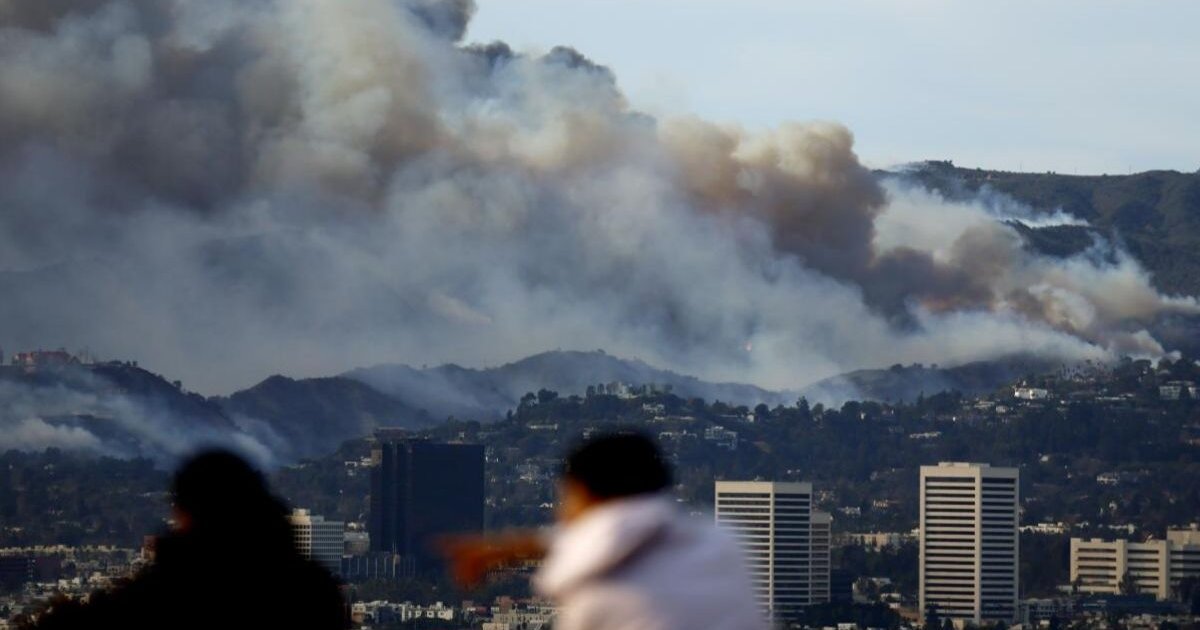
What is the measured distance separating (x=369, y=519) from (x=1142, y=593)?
34012 millimetres

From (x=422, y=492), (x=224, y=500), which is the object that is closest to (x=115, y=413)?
(x=422, y=492)

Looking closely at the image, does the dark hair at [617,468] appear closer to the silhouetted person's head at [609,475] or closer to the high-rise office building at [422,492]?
the silhouetted person's head at [609,475]

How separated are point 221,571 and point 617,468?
71.0 inches

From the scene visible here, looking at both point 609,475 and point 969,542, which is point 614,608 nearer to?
point 609,475

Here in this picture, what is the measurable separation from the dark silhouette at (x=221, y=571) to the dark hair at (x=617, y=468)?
1583mm

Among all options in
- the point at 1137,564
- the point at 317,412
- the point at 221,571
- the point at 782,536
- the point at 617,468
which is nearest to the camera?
the point at 617,468

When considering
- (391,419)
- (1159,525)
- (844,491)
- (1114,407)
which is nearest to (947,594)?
(1159,525)

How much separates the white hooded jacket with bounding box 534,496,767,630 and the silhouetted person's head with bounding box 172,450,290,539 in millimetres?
1484

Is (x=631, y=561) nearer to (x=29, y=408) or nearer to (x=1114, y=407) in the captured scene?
(x=29, y=408)

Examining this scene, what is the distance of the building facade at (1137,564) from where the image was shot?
411 feet

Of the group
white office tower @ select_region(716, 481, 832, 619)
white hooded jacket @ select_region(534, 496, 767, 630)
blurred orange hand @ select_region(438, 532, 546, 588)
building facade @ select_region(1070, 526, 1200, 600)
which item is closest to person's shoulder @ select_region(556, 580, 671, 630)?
white hooded jacket @ select_region(534, 496, 767, 630)

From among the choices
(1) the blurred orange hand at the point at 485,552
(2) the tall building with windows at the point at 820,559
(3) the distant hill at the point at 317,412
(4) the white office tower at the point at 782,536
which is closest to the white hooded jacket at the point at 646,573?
(1) the blurred orange hand at the point at 485,552

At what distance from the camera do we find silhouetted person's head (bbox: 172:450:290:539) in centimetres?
1019

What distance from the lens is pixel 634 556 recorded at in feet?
29.6
